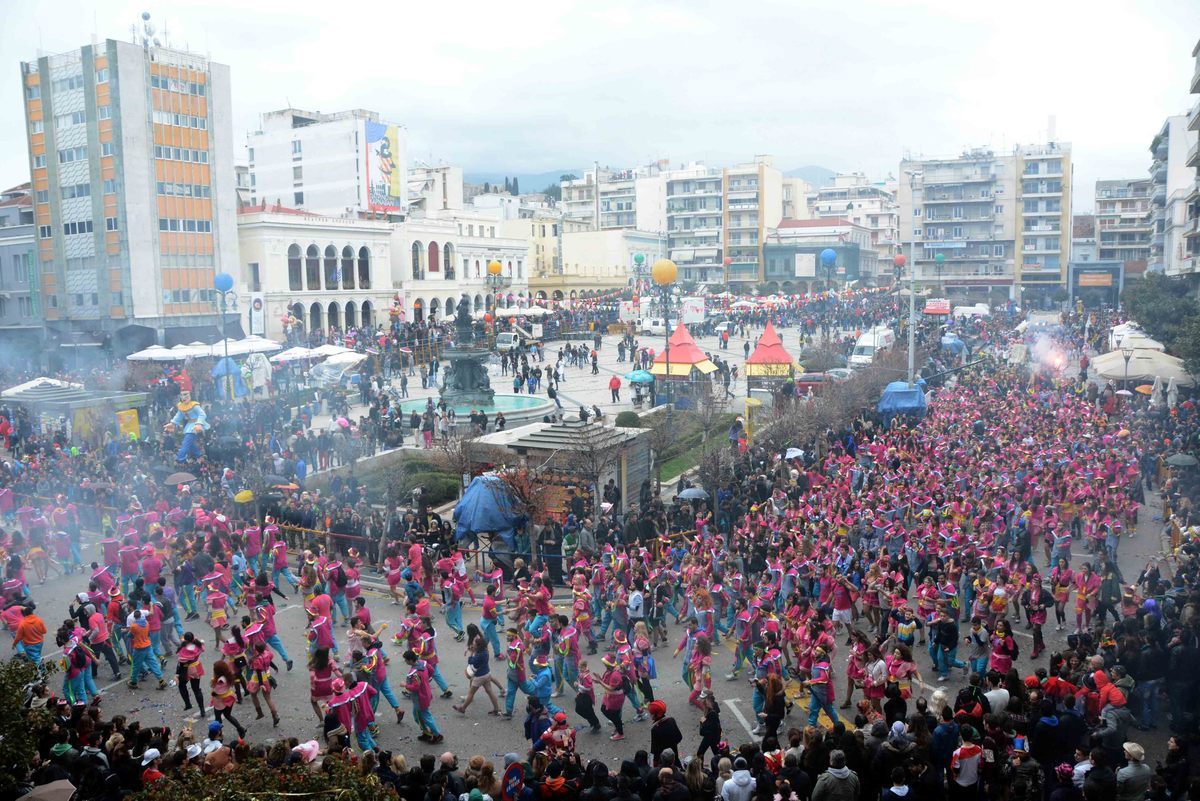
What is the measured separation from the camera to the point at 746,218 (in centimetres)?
9812

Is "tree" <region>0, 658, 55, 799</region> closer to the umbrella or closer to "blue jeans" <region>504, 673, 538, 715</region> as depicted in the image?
the umbrella

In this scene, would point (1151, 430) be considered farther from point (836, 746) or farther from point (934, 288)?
point (934, 288)

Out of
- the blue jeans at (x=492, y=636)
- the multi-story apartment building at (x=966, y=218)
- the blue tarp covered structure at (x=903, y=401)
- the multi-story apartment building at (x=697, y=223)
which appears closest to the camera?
the blue jeans at (x=492, y=636)

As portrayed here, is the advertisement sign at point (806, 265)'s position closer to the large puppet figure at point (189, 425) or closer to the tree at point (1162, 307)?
the tree at point (1162, 307)

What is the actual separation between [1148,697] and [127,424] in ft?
79.0

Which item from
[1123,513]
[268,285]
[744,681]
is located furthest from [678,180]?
[744,681]

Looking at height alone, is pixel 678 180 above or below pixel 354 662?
above

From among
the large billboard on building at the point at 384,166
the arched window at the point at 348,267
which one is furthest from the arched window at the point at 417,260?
the arched window at the point at 348,267

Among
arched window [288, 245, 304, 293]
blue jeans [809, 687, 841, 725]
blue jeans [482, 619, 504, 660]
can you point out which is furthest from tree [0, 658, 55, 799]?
arched window [288, 245, 304, 293]

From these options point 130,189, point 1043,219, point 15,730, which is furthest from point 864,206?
point 15,730

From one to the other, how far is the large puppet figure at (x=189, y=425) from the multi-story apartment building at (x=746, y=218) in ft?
243

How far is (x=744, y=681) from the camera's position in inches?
493

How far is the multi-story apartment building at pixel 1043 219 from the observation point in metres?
83.6

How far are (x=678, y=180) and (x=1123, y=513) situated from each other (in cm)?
8479
